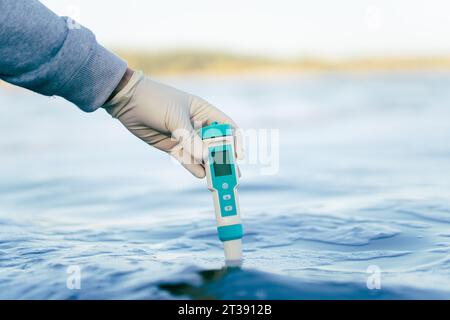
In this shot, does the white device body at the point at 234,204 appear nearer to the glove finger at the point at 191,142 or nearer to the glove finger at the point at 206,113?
the glove finger at the point at 191,142

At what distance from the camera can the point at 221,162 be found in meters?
2.82

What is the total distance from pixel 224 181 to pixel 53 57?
0.93 m

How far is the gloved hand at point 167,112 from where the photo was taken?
3.06 m

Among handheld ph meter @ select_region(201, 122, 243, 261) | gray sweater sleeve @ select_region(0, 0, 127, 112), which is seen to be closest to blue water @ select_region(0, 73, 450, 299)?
handheld ph meter @ select_region(201, 122, 243, 261)

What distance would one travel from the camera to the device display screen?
2.82 m

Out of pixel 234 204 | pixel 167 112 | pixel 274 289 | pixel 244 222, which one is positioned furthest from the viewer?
pixel 244 222

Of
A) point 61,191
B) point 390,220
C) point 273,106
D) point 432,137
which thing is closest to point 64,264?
point 390,220

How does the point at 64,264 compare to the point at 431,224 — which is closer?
the point at 64,264

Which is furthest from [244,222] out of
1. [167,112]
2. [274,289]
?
[274,289]

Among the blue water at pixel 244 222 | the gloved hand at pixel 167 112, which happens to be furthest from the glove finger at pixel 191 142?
the blue water at pixel 244 222

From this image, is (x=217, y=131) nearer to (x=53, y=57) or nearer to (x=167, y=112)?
(x=167, y=112)
